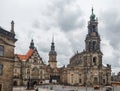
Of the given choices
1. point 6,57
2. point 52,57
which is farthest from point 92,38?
point 6,57

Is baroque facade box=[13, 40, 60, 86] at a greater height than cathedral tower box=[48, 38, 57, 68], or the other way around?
cathedral tower box=[48, 38, 57, 68]

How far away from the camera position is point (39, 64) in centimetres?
9888

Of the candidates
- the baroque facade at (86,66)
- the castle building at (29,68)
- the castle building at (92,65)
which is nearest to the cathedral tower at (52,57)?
the baroque facade at (86,66)

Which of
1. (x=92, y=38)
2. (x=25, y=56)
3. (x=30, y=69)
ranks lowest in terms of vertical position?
(x=30, y=69)

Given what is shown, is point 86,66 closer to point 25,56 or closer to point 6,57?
point 25,56

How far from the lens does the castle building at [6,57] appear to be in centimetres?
3484

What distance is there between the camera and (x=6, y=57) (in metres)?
35.5

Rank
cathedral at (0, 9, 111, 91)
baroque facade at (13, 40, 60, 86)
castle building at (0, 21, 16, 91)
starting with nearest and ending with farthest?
castle building at (0, 21, 16, 91) < baroque facade at (13, 40, 60, 86) < cathedral at (0, 9, 111, 91)

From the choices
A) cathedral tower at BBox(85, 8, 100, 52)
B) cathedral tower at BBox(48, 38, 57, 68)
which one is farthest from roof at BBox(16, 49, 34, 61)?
cathedral tower at BBox(48, 38, 57, 68)

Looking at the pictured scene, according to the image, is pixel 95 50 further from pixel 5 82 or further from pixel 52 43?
pixel 5 82

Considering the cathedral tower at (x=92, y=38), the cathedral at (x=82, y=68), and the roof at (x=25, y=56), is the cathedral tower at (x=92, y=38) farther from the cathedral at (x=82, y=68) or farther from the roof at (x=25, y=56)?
the roof at (x=25, y=56)

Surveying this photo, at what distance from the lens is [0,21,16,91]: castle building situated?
1372 inches

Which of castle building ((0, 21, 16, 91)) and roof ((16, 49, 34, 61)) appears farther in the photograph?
roof ((16, 49, 34, 61))

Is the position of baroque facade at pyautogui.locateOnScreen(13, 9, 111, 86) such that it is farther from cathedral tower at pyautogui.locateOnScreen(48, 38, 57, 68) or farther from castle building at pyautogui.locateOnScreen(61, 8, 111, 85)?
cathedral tower at pyautogui.locateOnScreen(48, 38, 57, 68)
